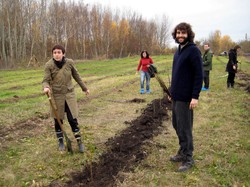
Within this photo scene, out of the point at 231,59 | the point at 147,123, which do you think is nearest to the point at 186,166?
the point at 147,123

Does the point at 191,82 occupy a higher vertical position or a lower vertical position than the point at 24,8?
lower

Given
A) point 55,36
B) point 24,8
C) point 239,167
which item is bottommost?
point 239,167

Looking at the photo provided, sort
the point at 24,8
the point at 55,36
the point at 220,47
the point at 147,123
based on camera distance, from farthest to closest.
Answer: the point at 220,47
the point at 55,36
the point at 24,8
the point at 147,123

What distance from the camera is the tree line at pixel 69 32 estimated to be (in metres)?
35.3

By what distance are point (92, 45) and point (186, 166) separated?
146 ft

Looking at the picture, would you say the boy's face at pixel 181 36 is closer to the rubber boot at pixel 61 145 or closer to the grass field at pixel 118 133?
the grass field at pixel 118 133

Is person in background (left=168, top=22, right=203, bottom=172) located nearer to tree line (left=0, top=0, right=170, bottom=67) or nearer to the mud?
the mud

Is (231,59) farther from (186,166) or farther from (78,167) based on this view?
(78,167)

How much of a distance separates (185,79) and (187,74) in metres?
0.08

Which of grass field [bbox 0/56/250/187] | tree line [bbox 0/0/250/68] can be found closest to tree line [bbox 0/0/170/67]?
tree line [bbox 0/0/250/68]

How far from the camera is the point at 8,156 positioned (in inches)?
201

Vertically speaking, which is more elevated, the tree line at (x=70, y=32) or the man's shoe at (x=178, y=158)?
the tree line at (x=70, y=32)

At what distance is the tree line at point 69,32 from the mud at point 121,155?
2745 centimetres

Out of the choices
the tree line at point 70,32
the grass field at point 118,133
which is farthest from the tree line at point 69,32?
the grass field at point 118,133
